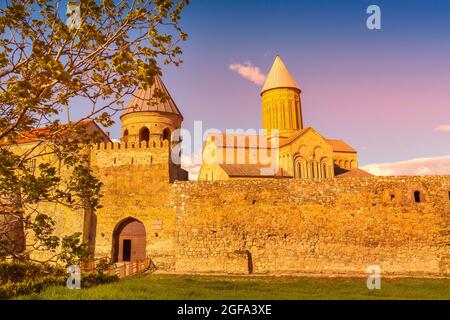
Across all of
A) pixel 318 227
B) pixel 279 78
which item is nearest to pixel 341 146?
pixel 279 78

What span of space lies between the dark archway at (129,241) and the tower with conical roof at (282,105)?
23.4 metres

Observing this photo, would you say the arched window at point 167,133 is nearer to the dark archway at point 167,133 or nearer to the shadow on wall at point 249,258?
the dark archway at point 167,133

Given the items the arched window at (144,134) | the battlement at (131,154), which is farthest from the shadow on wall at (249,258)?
the arched window at (144,134)

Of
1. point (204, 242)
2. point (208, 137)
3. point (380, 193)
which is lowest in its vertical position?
point (204, 242)

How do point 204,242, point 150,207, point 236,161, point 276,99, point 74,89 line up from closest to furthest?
point 74,89
point 204,242
point 150,207
point 236,161
point 276,99

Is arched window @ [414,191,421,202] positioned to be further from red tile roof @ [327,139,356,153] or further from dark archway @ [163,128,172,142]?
red tile roof @ [327,139,356,153]

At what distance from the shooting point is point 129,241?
59.4 feet

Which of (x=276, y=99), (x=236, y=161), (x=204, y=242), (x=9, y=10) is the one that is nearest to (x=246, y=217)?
A: (x=204, y=242)

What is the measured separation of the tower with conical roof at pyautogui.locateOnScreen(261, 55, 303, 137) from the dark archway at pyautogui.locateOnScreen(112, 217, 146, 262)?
23442mm

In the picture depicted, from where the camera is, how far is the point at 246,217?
15828 mm

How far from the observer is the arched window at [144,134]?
21.0m

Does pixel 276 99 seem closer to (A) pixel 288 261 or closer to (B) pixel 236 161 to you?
(B) pixel 236 161
